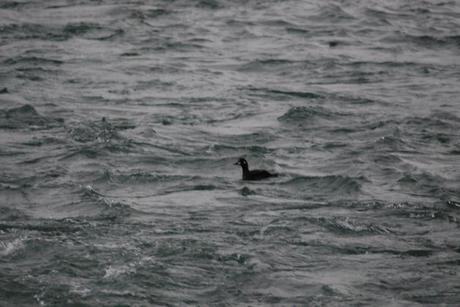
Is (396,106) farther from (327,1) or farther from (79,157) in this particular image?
(327,1)

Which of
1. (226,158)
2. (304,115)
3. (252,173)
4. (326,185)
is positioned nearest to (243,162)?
(252,173)

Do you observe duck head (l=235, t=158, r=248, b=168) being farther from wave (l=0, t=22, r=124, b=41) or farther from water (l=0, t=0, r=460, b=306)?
wave (l=0, t=22, r=124, b=41)

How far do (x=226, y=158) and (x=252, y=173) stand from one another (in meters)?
1.76

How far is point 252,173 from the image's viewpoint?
51.6 feet

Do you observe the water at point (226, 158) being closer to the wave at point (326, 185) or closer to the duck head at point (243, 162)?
the wave at point (326, 185)

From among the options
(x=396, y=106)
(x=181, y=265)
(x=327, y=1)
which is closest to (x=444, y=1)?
(x=327, y=1)

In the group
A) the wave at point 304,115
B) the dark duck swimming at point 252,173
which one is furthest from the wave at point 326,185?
the wave at point 304,115

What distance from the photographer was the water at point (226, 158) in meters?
11.6

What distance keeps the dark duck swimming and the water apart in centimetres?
16

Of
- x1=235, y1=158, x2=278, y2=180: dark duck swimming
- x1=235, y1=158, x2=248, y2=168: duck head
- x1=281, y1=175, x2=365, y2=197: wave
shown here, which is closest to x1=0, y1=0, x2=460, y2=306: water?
x1=281, y1=175, x2=365, y2=197: wave

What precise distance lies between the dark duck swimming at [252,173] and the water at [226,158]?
164mm

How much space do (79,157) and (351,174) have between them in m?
4.82

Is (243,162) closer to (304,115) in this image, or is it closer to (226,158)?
(226,158)

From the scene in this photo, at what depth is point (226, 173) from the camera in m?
16.8
